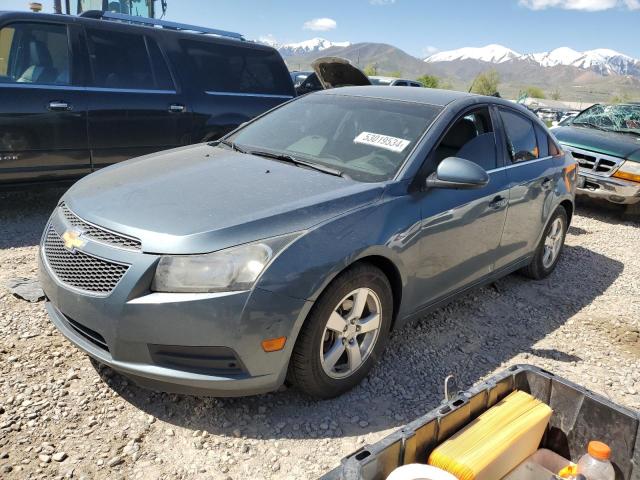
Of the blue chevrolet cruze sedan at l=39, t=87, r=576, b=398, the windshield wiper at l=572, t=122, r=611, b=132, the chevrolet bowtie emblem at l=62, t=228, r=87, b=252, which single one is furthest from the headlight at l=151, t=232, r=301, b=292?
the windshield wiper at l=572, t=122, r=611, b=132

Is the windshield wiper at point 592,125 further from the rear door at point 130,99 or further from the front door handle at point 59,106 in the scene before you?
the front door handle at point 59,106

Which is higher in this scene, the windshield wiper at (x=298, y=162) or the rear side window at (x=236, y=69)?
the rear side window at (x=236, y=69)

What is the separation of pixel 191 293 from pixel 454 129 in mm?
2033

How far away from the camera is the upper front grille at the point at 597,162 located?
24.6 ft

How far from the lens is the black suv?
15.7ft

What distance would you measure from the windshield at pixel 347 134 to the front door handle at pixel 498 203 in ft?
2.43

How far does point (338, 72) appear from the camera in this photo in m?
6.91

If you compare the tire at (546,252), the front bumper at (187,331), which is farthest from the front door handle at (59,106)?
the tire at (546,252)

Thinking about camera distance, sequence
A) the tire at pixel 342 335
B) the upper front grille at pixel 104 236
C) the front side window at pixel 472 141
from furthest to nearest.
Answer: the front side window at pixel 472 141
the tire at pixel 342 335
the upper front grille at pixel 104 236

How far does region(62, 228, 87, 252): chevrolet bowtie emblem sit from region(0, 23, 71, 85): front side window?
290 centimetres

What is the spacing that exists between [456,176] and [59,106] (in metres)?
3.73

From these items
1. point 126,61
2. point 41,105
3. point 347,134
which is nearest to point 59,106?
point 41,105

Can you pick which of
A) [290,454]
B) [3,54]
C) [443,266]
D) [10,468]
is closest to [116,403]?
[10,468]

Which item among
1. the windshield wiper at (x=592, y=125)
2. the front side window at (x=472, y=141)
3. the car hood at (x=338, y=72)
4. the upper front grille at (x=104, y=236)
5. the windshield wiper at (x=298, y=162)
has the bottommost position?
the windshield wiper at (x=592, y=125)
